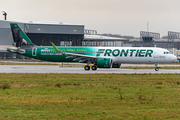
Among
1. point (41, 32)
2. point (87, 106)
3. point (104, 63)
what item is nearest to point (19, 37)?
point (104, 63)

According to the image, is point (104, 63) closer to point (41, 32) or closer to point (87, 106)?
point (87, 106)

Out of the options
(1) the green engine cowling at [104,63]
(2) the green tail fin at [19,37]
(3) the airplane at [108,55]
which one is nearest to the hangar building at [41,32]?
(2) the green tail fin at [19,37]

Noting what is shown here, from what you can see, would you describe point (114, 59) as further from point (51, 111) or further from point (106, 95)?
point (51, 111)

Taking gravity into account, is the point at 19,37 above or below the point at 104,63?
above

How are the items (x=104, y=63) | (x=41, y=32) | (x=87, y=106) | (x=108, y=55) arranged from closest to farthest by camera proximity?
(x=87, y=106) → (x=104, y=63) → (x=108, y=55) → (x=41, y=32)

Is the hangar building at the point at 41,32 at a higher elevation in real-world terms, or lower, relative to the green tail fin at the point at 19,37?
higher

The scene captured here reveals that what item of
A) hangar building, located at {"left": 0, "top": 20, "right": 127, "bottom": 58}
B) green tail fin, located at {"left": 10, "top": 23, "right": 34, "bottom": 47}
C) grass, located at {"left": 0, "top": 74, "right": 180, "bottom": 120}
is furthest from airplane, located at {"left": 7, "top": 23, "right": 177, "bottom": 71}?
hangar building, located at {"left": 0, "top": 20, "right": 127, "bottom": 58}

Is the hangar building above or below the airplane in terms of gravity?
above

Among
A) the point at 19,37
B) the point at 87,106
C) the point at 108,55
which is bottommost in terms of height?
the point at 87,106

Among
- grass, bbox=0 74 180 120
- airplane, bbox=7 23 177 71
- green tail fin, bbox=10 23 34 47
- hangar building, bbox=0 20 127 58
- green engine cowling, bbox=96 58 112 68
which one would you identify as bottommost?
grass, bbox=0 74 180 120

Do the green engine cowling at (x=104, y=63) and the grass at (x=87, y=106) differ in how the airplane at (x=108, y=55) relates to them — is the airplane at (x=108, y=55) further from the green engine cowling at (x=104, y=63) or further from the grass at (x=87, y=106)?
the grass at (x=87, y=106)

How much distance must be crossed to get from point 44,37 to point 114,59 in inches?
2580

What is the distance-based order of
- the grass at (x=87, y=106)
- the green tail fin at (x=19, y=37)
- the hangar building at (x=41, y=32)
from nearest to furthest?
1. the grass at (x=87, y=106)
2. the green tail fin at (x=19, y=37)
3. the hangar building at (x=41, y=32)

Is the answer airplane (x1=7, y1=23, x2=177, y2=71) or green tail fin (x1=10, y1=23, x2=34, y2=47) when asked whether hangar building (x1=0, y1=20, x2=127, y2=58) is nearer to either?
green tail fin (x1=10, y1=23, x2=34, y2=47)
